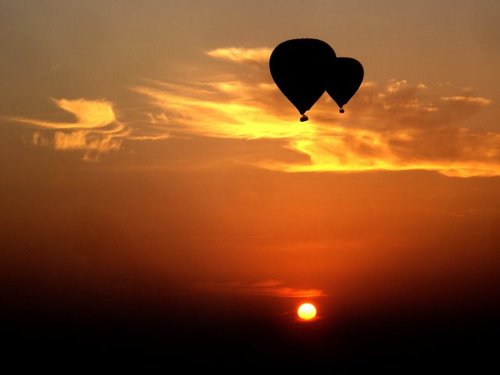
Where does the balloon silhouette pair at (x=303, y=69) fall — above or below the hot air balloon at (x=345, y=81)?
below

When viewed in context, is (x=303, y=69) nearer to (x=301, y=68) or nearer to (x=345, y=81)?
(x=301, y=68)

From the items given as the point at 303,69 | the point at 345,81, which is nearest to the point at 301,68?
the point at 303,69

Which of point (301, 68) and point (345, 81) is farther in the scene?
point (345, 81)

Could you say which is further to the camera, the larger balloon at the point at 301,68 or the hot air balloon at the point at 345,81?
the hot air balloon at the point at 345,81

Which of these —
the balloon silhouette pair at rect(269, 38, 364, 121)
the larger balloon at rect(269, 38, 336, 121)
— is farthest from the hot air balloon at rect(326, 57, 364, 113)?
the larger balloon at rect(269, 38, 336, 121)

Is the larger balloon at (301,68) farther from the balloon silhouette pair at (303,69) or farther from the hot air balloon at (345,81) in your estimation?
the hot air balloon at (345,81)

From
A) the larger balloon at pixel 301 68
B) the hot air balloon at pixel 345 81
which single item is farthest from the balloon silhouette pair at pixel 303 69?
the hot air balloon at pixel 345 81
